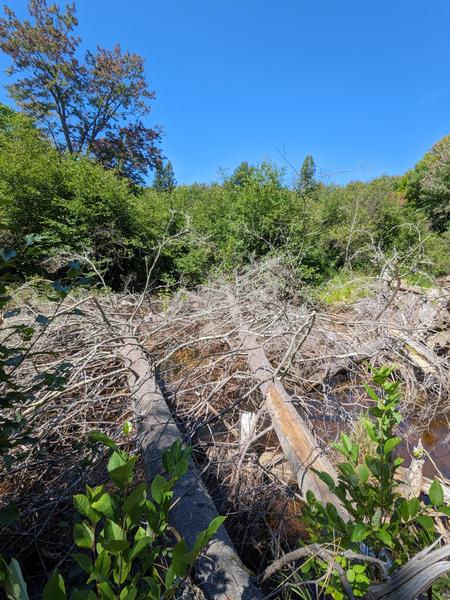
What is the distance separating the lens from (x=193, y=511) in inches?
56.4

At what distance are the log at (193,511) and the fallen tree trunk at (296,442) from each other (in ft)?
1.73

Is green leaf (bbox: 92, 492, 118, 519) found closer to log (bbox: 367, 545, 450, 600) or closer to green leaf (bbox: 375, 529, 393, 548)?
log (bbox: 367, 545, 450, 600)

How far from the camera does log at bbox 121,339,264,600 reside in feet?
3.60

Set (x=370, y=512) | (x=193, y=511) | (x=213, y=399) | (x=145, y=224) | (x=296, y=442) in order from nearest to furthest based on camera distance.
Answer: (x=370, y=512), (x=193, y=511), (x=296, y=442), (x=213, y=399), (x=145, y=224)

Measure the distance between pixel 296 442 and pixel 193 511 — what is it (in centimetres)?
79

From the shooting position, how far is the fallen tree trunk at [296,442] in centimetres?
150

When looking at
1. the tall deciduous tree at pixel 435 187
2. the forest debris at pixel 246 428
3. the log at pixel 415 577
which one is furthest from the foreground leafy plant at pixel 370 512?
the tall deciduous tree at pixel 435 187

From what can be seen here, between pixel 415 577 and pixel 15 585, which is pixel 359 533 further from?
pixel 15 585

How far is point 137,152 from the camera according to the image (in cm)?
1431

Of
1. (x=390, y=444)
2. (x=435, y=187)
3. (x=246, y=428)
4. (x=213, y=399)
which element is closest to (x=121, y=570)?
(x=390, y=444)

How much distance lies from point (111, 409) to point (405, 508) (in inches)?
101

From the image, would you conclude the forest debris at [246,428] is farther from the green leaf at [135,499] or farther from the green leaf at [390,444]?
the green leaf at [135,499]

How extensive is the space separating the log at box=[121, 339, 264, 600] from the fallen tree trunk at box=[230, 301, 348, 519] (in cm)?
53

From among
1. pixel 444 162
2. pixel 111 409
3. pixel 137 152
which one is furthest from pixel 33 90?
pixel 444 162
